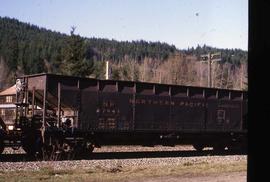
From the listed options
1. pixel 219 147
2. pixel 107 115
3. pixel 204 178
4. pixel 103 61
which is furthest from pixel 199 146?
pixel 103 61

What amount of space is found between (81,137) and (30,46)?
114 metres

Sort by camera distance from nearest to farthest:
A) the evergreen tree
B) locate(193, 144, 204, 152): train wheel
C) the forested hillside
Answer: locate(193, 144, 204, 152): train wheel → the evergreen tree → the forested hillside

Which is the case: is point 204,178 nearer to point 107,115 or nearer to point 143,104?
point 107,115

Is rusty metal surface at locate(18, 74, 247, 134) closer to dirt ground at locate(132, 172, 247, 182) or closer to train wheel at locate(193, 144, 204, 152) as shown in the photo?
train wheel at locate(193, 144, 204, 152)

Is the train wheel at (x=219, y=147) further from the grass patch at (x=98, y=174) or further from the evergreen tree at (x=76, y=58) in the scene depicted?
the evergreen tree at (x=76, y=58)

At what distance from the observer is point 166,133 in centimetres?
2089

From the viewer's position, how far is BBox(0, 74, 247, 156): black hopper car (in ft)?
57.8

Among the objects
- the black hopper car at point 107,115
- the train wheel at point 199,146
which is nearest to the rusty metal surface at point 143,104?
the black hopper car at point 107,115

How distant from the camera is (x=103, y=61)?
341 feet

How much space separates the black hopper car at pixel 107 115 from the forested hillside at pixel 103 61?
4125 centimetres

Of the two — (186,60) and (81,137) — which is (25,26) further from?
(81,137)

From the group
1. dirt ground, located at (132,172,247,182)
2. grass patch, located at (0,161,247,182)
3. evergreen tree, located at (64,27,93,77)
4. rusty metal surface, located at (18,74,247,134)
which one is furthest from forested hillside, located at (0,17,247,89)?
dirt ground, located at (132,172,247,182)

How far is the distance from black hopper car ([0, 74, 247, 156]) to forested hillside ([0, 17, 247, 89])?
1624 inches

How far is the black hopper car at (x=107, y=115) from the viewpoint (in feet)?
57.8
